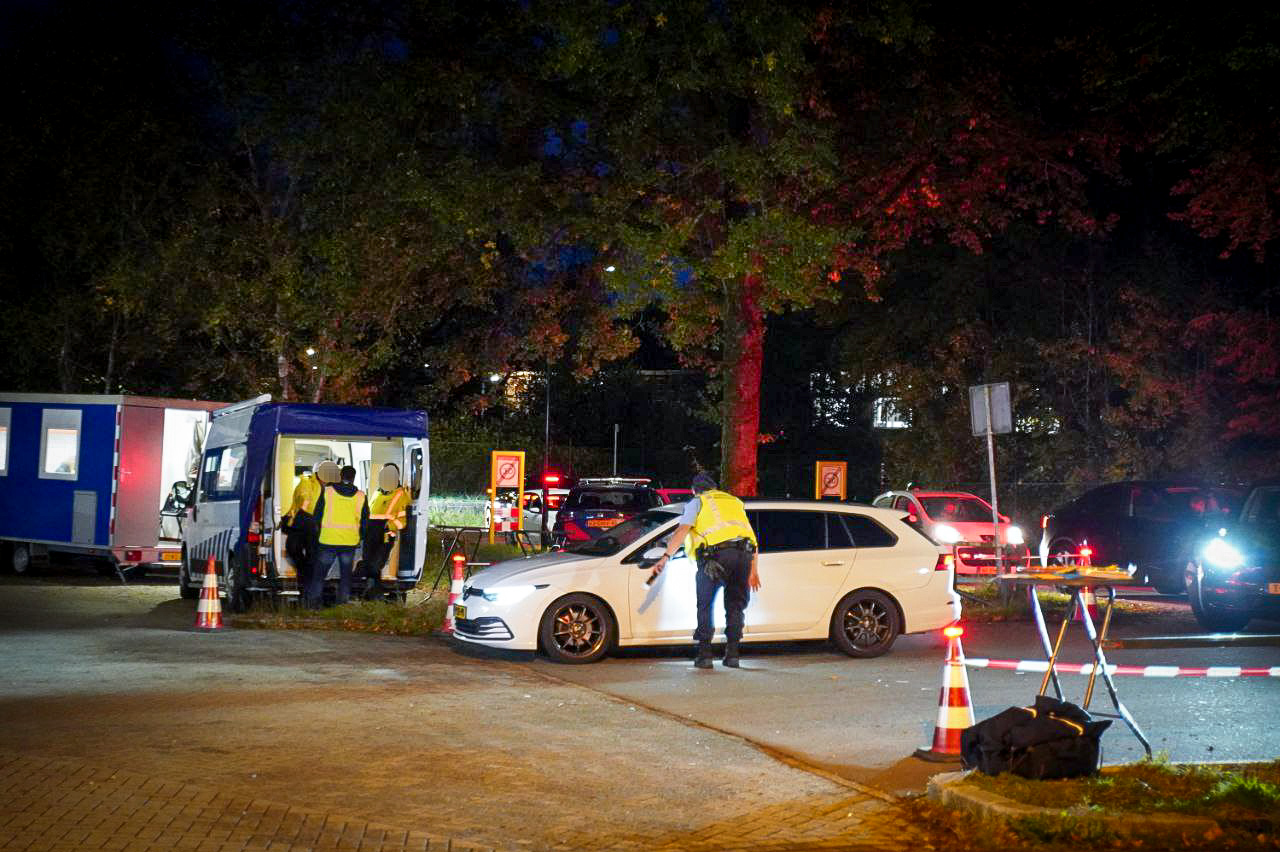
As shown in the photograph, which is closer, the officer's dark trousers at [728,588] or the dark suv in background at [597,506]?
the officer's dark trousers at [728,588]

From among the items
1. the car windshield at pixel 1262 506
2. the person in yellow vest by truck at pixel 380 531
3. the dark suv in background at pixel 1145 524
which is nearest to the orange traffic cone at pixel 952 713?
the car windshield at pixel 1262 506

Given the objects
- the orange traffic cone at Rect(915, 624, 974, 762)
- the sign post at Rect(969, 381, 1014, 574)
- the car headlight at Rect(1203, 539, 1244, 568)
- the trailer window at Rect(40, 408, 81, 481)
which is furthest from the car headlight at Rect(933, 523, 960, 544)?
the orange traffic cone at Rect(915, 624, 974, 762)

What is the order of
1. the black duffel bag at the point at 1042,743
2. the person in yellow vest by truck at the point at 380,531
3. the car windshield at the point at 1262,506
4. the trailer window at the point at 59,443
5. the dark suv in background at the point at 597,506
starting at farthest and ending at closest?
the dark suv in background at the point at 597,506
the trailer window at the point at 59,443
the person in yellow vest by truck at the point at 380,531
the car windshield at the point at 1262,506
the black duffel bag at the point at 1042,743

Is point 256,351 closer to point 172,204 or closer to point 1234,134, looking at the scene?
point 172,204

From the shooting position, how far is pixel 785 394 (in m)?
52.5

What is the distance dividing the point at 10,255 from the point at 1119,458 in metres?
24.9

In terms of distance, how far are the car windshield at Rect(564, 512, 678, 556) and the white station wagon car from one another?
2 centimetres

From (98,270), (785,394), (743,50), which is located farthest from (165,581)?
(785,394)

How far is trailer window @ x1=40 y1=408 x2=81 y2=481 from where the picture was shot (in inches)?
942

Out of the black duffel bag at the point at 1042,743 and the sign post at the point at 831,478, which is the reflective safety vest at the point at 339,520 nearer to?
the black duffel bag at the point at 1042,743

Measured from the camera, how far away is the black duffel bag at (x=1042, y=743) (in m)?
7.82

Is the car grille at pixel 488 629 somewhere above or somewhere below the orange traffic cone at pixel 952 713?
above

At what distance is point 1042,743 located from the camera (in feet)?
25.7

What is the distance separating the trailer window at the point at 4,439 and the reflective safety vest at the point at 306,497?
9.98m
